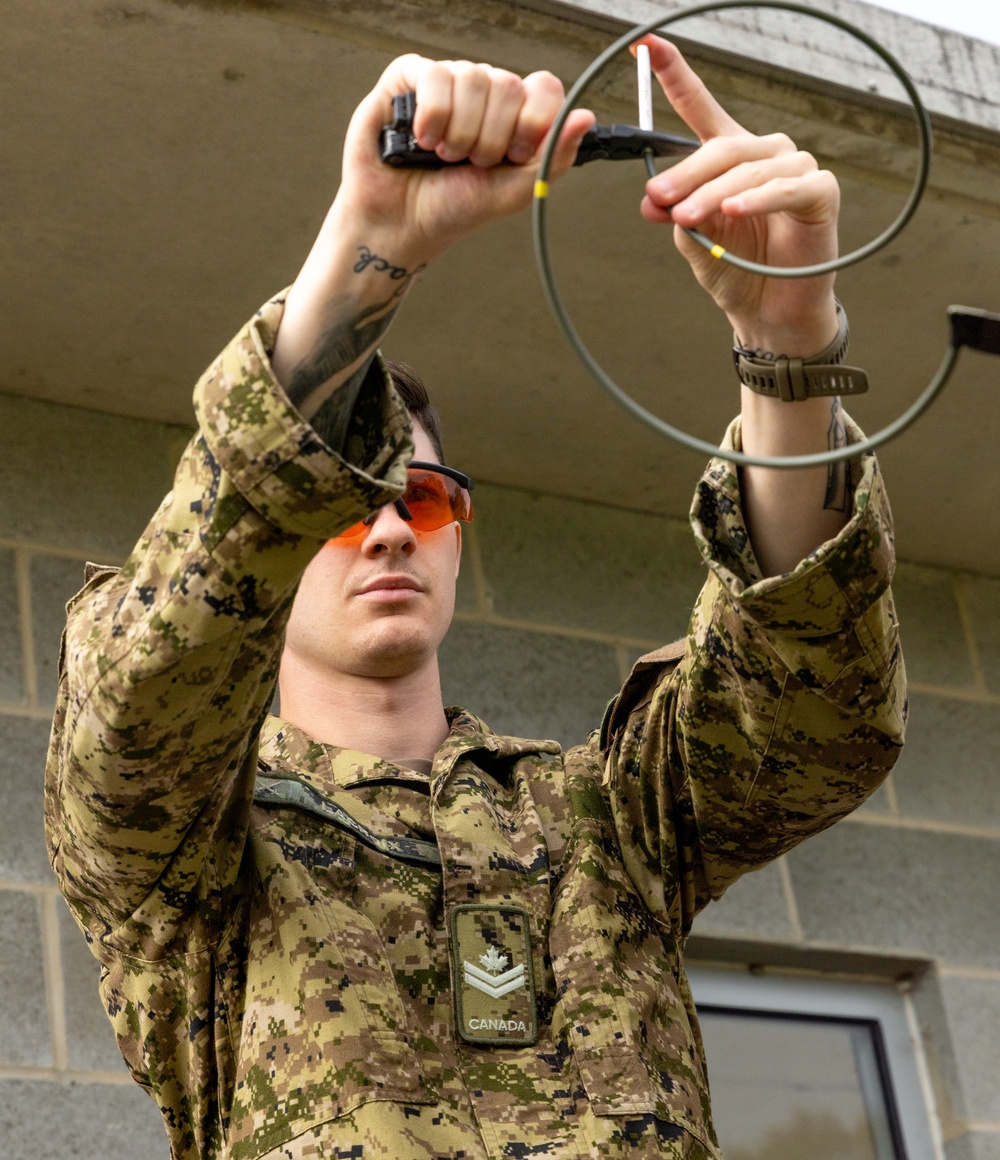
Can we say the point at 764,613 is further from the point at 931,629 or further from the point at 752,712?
the point at 931,629

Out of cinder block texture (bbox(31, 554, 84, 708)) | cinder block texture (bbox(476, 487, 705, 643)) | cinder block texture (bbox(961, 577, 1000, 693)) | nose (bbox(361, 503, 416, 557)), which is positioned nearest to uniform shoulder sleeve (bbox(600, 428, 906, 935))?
nose (bbox(361, 503, 416, 557))

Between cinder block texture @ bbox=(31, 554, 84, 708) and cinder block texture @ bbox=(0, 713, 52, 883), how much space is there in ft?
Answer: 0.22

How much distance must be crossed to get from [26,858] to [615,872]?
139 cm

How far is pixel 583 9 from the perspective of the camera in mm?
2699

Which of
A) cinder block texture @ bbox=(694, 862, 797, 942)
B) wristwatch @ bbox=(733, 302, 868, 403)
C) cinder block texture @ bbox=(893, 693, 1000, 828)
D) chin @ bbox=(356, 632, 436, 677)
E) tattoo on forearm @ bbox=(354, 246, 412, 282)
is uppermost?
cinder block texture @ bbox=(893, 693, 1000, 828)

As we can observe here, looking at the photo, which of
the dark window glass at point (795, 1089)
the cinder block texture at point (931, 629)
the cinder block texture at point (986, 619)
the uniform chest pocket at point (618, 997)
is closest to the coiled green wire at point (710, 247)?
the uniform chest pocket at point (618, 997)

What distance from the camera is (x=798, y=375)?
154 centimetres

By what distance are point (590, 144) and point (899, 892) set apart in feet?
8.65

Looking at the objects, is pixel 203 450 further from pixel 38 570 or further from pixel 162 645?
pixel 38 570

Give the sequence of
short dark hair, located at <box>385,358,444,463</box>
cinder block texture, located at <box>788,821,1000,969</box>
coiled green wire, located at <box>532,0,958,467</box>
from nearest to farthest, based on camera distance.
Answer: coiled green wire, located at <box>532,0,958,467</box>, short dark hair, located at <box>385,358,444,463</box>, cinder block texture, located at <box>788,821,1000,969</box>

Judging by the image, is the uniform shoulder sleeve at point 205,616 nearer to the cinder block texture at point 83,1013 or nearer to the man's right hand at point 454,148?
the man's right hand at point 454,148

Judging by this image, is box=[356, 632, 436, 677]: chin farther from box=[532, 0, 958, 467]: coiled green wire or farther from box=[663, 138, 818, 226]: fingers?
box=[532, 0, 958, 467]: coiled green wire

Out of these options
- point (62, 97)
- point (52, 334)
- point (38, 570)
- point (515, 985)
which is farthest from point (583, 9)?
point (515, 985)

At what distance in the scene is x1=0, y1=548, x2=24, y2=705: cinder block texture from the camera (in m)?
3.07
